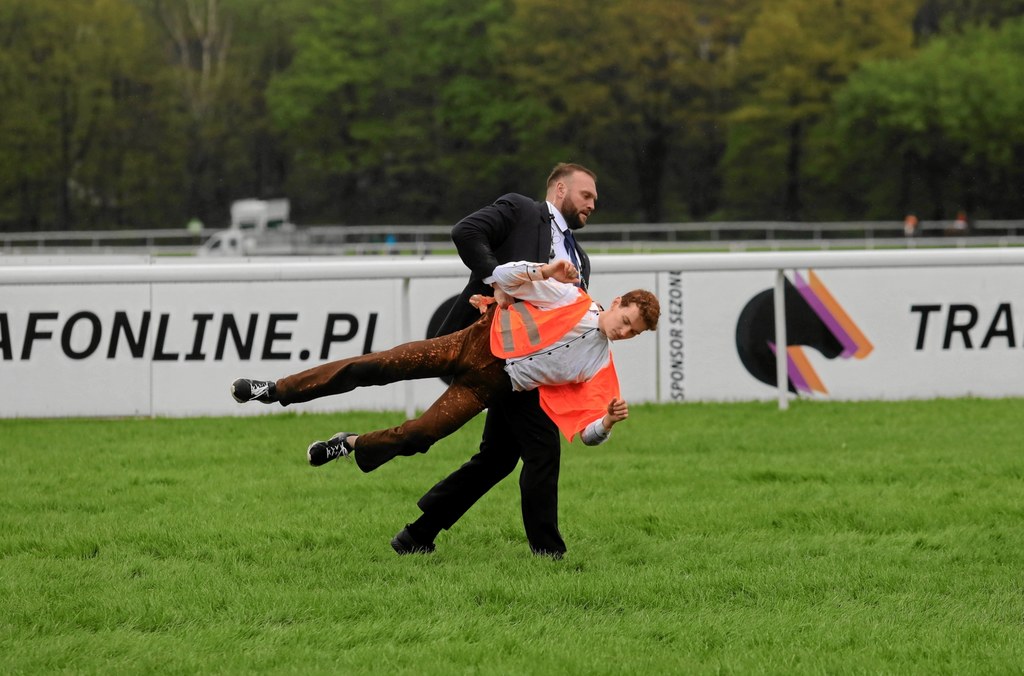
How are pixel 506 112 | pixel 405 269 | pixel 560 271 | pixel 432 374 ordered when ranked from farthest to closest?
1. pixel 506 112
2. pixel 405 269
3. pixel 432 374
4. pixel 560 271

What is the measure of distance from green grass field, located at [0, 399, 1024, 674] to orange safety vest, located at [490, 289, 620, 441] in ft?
2.15

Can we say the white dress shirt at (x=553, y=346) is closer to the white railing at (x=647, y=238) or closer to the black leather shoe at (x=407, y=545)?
the black leather shoe at (x=407, y=545)

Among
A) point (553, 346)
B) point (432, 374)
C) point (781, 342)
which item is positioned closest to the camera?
point (553, 346)

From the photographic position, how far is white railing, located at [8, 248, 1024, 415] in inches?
420

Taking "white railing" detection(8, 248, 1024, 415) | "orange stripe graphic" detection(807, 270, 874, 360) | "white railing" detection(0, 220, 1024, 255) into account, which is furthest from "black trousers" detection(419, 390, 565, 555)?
"white railing" detection(0, 220, 1024, 255)

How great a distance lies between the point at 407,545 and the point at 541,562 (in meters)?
0.64

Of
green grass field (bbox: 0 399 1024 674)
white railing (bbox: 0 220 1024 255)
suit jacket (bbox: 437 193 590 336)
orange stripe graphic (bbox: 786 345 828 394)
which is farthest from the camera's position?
white railing (bbox: 0 220 1024 255)

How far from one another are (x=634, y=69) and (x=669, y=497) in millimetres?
48108

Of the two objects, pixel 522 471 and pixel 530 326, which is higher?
pixel 530 326

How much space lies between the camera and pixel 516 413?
19.6 feet

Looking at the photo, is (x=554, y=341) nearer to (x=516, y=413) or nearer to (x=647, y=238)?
(x=516, y=413)

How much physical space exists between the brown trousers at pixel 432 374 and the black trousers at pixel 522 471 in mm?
136

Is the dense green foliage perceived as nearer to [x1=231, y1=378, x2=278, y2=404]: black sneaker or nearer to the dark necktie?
the dark necktie

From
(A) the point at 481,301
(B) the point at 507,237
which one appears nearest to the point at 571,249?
(B) the point at 507,237
